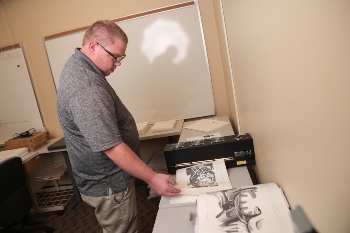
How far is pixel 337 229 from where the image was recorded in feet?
1.24

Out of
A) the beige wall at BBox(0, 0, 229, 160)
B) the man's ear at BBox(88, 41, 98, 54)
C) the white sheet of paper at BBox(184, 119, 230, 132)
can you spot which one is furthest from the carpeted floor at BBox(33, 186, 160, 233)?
the man's ear at BBox(88, 41, 98, 54)

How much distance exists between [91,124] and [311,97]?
2.58ft

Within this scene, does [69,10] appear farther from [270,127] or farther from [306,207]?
[306,207]

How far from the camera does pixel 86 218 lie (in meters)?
2.28

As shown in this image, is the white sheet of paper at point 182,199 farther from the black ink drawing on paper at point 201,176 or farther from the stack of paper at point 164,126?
the stack of paper at point 164,126

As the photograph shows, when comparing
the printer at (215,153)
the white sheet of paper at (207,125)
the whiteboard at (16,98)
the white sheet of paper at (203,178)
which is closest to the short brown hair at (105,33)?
the printer at (215,153)

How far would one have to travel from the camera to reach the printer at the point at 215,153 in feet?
3.93

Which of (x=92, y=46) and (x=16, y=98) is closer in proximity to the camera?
(x=92, y=46)

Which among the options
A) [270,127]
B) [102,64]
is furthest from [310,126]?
[102,64]

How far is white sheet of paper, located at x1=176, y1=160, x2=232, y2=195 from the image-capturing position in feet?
3.37

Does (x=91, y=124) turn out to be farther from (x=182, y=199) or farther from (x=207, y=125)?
(x=207, y=125)

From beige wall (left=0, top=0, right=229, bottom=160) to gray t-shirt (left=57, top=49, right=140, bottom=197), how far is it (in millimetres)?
1389

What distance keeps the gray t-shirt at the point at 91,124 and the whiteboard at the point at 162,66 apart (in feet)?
4.01

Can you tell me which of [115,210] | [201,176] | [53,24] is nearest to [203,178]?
[201,176]
